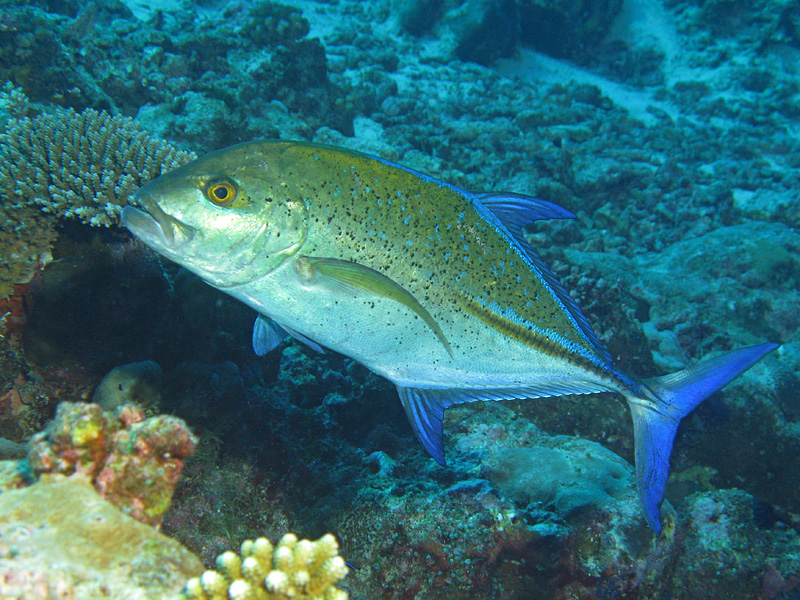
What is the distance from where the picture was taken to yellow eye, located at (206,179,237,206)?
162cm

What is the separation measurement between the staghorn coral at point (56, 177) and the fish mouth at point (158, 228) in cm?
153

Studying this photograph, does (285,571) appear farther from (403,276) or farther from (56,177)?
(56,177)

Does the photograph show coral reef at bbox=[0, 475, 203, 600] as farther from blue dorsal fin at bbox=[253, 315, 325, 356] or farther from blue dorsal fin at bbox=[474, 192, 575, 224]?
blue dorsal fin at bbox=[474, 192, 575, 224]

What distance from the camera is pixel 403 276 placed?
186 cm

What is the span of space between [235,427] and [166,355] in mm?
904

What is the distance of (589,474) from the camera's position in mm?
2938

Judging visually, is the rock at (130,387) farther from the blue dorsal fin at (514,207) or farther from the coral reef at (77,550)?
the blue dorsal fin at (514,207)

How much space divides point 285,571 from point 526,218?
1.87m

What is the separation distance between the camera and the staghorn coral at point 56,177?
2.63 metres

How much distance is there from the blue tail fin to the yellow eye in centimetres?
235

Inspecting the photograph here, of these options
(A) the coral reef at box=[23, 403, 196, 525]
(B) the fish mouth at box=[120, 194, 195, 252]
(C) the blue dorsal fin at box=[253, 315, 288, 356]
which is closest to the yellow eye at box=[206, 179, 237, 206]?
(B) the fish mouth at box=[120, 194, 195, 252]

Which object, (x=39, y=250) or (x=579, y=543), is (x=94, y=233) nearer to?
(x=39, y=250)

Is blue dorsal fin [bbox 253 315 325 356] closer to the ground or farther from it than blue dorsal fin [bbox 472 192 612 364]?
closer to the ground

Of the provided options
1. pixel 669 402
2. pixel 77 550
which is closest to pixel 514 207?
pixel 669 402
